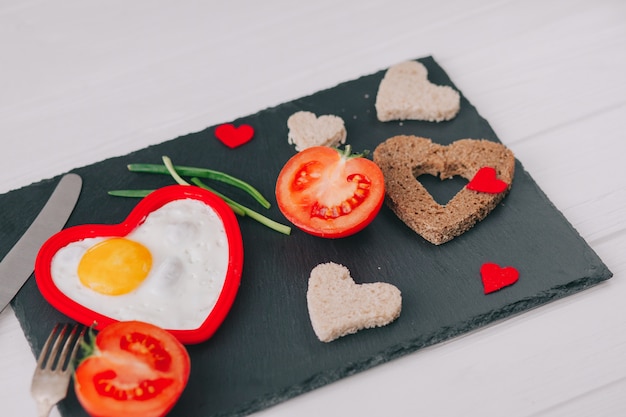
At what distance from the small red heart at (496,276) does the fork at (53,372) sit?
1.59 m

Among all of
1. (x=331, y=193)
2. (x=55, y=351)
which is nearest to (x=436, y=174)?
(x=331, y=193)

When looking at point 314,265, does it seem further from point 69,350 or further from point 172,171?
point 69,350

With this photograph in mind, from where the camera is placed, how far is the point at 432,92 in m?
3.95

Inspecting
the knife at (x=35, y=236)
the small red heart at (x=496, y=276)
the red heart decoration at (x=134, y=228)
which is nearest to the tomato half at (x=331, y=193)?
the red heart decoration at (x=134, y=228)

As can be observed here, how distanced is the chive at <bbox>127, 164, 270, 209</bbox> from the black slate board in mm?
47

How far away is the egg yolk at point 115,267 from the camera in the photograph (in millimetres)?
3100

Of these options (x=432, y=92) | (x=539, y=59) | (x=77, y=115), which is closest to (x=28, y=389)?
(x=77, y=115)

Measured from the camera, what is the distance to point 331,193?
3.29 meters

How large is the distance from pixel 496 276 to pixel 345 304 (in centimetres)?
64

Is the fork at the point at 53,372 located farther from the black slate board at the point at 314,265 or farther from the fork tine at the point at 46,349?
the black slate board at the point at 314,265

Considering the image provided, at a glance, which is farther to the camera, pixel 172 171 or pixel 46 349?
pixel 172 171

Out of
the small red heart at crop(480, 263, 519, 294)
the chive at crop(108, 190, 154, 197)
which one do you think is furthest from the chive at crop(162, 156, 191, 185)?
the small red heart at crop(480, 263, 519, 294)

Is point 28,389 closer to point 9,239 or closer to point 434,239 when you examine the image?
point 9,239

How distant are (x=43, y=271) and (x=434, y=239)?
163 cm
